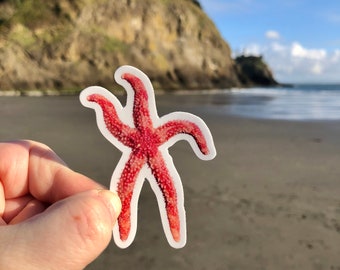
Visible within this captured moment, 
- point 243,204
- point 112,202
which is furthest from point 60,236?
point 243,204

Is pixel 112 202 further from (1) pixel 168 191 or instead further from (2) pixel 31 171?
(2) pixel 31 171

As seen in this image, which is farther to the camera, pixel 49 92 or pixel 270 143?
pixel 49 92

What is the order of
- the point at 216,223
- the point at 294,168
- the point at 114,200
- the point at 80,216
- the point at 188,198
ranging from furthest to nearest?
the point at 294,168 → the point at 188,198 → the point at 216,223 → the point at 114,200 → the point at 80,216

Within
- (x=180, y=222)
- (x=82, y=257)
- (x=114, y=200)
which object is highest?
(x=114, y=200)

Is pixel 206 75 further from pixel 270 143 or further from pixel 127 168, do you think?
pixel 127 168

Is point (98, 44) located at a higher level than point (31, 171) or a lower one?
higher

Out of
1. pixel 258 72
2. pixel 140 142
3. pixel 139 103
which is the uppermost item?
pixel 139 103

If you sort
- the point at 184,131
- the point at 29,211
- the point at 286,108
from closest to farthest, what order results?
the point at 29,211, the point at 184,131, the point at 286,108

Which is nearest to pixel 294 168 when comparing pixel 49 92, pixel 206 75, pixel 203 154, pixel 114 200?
pixel 203 154

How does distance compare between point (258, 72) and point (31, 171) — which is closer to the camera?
point (31, 171)
